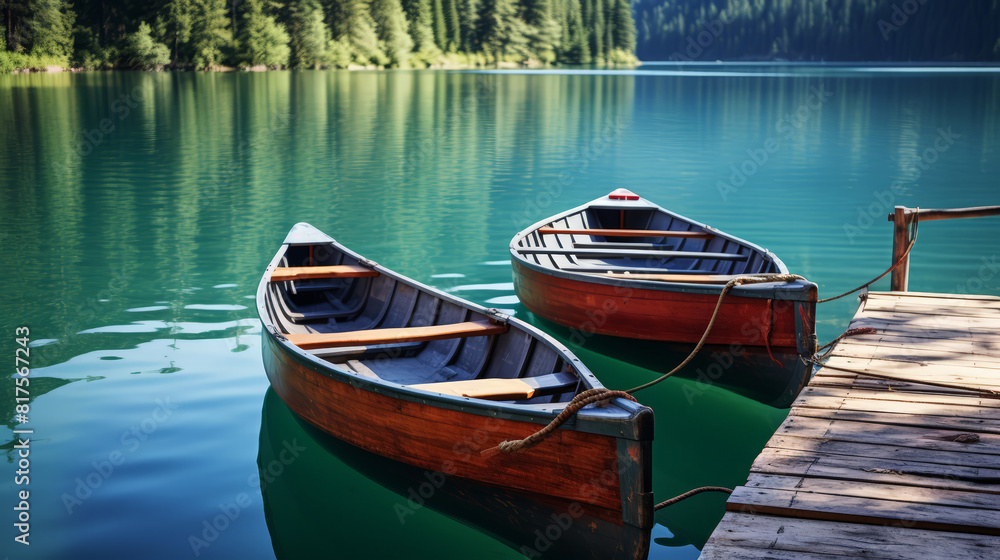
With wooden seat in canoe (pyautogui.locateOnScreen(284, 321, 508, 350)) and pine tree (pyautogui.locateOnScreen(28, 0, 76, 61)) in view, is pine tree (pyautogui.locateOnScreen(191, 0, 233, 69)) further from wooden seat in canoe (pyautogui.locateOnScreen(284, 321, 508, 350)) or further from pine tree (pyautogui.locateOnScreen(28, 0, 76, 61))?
wooden seat in canoe (pyautogui.locateOnScreen(284, 321, 508, 350))

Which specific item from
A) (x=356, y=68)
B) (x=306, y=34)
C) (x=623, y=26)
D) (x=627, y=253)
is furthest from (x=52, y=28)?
(x=623, y=26)

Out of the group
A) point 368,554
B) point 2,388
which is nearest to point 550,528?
point 368,554

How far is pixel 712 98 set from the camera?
144 feet

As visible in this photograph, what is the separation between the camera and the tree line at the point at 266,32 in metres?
54.5

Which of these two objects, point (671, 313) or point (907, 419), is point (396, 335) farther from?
point (907, 419)

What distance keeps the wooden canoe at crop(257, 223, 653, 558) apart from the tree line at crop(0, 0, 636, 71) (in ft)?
186

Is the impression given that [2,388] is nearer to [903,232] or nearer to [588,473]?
[588,473]

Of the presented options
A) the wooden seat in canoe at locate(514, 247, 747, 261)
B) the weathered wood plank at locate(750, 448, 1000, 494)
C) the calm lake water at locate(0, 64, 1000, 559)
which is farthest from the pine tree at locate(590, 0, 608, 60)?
the weathered wood plank at locate(750, 448, 1000, 494)

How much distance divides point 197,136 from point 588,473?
78.0 feet

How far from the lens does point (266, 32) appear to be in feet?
203

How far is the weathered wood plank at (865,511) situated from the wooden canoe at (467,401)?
534 millimetres

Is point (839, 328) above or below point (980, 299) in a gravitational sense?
below

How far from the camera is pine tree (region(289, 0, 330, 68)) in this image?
65.5 m

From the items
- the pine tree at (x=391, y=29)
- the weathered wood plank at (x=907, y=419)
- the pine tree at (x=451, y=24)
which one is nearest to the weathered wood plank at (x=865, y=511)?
the weathered wood plank at (x=907, y=419)
